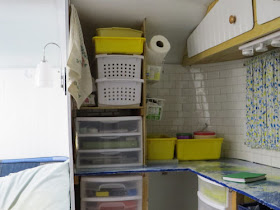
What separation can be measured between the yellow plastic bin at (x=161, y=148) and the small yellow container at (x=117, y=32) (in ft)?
2.94

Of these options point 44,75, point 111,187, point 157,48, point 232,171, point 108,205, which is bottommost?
point 108,205

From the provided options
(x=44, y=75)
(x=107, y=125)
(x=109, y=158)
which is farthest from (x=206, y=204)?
(x=44, y=75)

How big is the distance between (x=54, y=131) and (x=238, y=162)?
2.55 metres

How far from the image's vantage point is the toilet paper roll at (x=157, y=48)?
2.87 m

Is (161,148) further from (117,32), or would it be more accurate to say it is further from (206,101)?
(117,32)

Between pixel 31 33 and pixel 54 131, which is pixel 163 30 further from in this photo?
pixel 54 131

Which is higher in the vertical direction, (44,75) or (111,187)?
(44,75)

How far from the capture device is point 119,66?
2764 millimetres

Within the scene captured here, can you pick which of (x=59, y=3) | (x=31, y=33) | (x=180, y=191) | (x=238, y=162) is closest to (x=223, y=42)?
(x=238, y=162)

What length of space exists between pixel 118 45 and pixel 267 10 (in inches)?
46.2

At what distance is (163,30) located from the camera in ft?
10.3

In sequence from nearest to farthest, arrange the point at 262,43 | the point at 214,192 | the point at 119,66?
the point at 262,43, the point at 214,192, the point at 119,66

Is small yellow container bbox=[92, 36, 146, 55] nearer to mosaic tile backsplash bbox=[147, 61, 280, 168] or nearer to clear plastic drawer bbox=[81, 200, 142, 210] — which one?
mosaic tile backsplash bbox=[147, 61, 280, 168]

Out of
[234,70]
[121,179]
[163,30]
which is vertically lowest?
[121,179]
